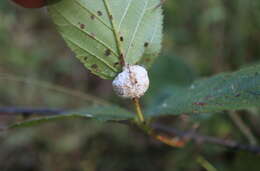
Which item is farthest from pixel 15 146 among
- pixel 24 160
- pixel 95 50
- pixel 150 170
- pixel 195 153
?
pixel 95 50

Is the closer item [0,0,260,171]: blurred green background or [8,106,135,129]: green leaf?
[8,106,135,129]: green leaf

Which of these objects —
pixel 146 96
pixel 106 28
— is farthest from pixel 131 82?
pixel 146 96

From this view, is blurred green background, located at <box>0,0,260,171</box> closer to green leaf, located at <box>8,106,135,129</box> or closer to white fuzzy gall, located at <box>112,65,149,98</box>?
green leaf, located at <box>8,106,135,129</box>

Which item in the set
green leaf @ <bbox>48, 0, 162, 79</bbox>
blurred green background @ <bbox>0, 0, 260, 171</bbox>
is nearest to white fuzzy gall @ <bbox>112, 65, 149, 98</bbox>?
→ green leaf @ <bbox>48, 0, 162, 79</bbox>

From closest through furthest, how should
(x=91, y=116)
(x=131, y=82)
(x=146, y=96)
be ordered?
(x=131, y=82) < (x=91, y=116) < (x=146, y=96)

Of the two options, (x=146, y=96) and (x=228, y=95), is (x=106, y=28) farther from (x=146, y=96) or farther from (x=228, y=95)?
(x=146, y=96)

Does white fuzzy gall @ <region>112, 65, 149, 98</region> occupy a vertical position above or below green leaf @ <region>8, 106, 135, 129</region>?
above
